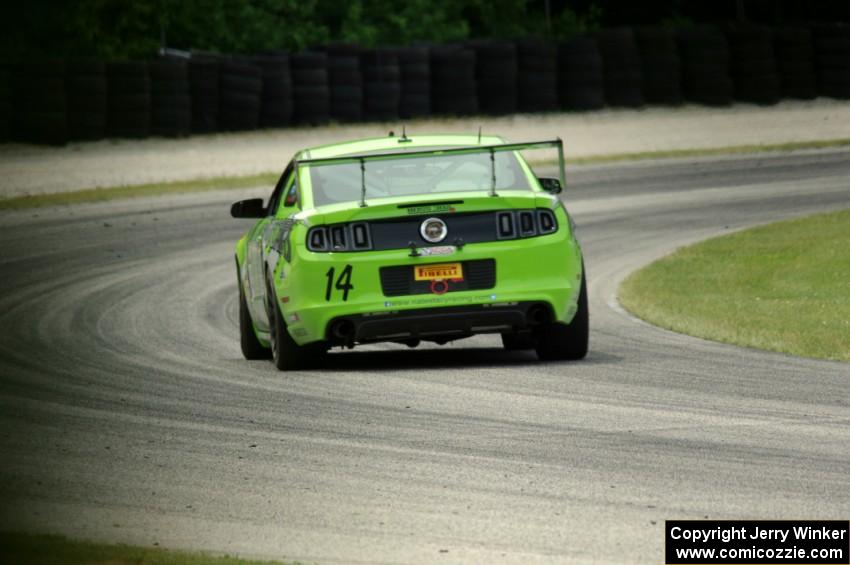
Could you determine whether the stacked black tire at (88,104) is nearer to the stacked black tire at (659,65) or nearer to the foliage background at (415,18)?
the stacked black tire at (659,65)

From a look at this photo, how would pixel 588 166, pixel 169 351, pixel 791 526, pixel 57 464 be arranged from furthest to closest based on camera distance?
pixel 588 166 < pixel 169 351 < pixel 57 464 < pixel 791 526

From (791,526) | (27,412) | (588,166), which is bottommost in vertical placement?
(588,166)

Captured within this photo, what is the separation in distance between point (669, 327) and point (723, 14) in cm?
4266

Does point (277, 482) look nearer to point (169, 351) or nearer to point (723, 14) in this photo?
point (169, 351)

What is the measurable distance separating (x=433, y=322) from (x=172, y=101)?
83.9 ft

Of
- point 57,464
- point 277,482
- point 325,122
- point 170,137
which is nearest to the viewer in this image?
point 277,482

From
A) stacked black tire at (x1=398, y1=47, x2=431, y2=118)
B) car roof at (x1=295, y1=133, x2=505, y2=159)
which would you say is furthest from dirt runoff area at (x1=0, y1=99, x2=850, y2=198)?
car roof at (x1=295, y1=133, x2=505, y2=159)

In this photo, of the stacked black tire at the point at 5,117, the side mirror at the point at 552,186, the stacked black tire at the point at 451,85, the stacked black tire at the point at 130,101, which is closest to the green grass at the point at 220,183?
the stacked black tire at the point at 5,117

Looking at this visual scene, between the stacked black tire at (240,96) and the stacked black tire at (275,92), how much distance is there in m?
0.15

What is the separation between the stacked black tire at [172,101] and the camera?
1356 inches

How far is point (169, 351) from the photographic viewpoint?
12594 millimetres

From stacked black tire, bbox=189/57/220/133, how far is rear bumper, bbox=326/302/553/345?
25481 millimetres

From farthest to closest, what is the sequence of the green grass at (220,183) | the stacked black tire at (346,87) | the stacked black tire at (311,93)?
the stacked black tire at (346,87) < the stacked black tire at (311,93) < the green grass at (220,183)

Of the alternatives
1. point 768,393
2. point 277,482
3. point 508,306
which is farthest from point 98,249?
point 277,482
